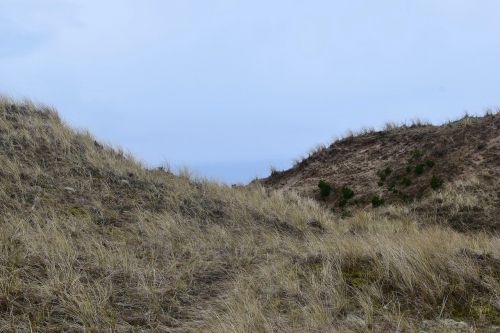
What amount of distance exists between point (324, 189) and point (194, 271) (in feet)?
37.0

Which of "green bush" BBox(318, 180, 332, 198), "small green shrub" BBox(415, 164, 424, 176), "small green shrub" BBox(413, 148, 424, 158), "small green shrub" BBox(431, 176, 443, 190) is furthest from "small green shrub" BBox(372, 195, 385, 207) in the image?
"small green shrub" BBox(413, 148, 424, 158)

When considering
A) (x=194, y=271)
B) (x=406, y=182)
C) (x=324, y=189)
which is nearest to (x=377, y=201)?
(x=406, y=182)

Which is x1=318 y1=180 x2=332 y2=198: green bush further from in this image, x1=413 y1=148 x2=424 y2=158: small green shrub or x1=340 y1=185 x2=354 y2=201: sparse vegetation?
x1=413 y1=148 x2=424 y2=158: small green shrub

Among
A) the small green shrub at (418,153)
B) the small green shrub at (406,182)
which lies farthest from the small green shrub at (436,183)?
the small green shrub at (418,153)

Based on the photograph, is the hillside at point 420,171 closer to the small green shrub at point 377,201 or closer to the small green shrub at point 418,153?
the small green shrub at point 418,153

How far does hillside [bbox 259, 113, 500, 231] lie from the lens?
12.6 m

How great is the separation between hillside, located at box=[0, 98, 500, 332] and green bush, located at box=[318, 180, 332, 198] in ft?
24.2

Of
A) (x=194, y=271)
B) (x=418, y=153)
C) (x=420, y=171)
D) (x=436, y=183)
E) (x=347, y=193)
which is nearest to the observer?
(x=194, y=271)

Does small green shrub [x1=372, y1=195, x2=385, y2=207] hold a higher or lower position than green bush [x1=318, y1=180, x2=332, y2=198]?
lower

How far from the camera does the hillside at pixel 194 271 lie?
4.06 m

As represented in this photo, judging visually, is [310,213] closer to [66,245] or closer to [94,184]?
[94,184]

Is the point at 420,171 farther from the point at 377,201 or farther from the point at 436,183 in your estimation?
the point at 377,201

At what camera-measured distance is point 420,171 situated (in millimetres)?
15453

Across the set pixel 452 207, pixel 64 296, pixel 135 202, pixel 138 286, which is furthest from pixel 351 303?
pixel 452 207
